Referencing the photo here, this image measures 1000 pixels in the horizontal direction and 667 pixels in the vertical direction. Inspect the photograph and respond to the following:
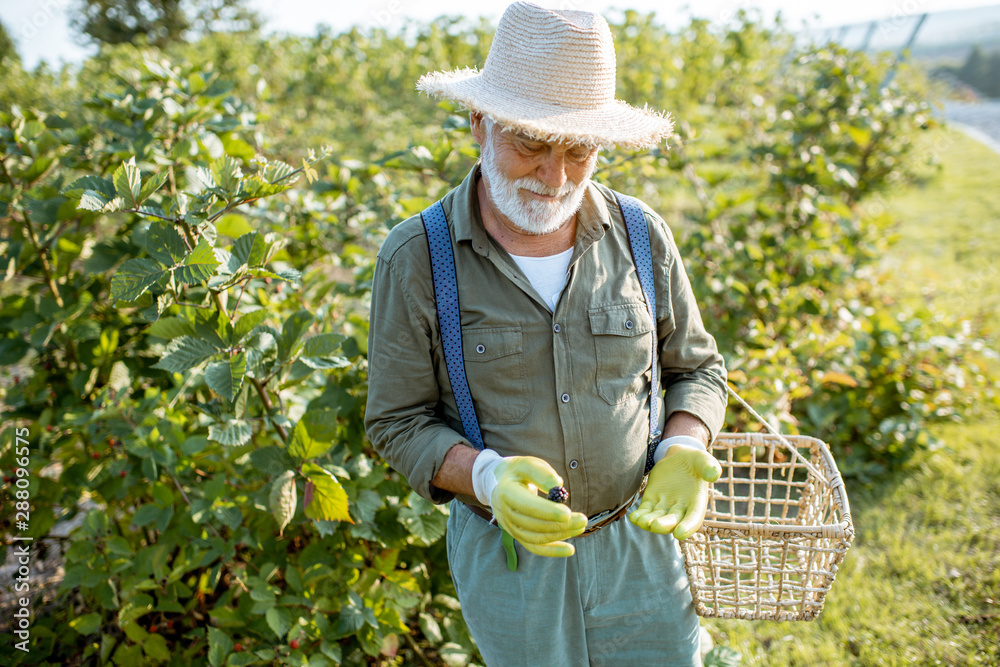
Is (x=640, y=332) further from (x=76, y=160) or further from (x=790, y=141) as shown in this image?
(x=790, y=141)

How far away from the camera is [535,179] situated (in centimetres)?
138

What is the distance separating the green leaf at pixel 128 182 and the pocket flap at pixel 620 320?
1.10 m

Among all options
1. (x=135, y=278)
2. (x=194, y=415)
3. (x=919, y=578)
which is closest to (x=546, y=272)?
(x=135, y=278)

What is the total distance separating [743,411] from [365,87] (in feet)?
18.9

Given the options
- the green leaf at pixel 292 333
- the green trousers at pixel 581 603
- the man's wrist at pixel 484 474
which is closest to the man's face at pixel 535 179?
the man's wrist at pixel 484 474

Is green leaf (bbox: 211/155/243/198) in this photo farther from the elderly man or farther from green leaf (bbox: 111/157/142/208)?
the elderly man

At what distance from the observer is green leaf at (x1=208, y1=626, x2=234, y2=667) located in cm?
172

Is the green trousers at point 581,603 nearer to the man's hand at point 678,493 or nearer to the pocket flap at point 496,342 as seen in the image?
the man's hand at point 678,493

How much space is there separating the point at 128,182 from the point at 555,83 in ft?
3.29

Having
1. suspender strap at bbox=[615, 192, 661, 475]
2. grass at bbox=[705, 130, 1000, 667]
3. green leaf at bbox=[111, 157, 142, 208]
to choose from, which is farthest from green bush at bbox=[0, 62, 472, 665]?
grass at bbox=[705, 130, 1000, 667]

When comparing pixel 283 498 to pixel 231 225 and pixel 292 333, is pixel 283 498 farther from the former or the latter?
pixel 231 225

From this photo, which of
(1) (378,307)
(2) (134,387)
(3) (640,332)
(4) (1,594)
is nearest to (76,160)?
(2) (134,387)

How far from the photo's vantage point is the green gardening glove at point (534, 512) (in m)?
1.15

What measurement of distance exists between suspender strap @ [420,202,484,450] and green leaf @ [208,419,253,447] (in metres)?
0.55
